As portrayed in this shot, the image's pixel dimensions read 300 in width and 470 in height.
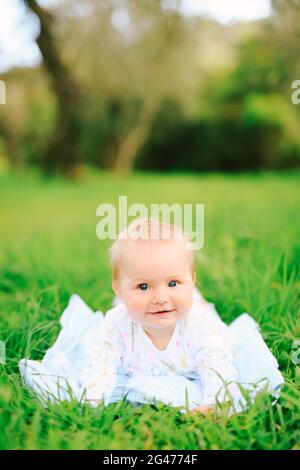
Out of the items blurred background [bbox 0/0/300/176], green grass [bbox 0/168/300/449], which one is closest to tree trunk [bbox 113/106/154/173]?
blurred background [bbox 0/0/300/176]

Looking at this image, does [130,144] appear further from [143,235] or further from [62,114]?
[143,235]

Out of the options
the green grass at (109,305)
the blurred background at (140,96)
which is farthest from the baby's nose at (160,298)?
the blurred background at (140,96)

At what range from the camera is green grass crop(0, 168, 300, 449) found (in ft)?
4.90

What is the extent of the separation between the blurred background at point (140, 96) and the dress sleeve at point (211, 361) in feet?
14.7

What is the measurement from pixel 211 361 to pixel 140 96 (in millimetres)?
11114

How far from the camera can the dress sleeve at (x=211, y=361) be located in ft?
5.47

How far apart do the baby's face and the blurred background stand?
14.4 feet

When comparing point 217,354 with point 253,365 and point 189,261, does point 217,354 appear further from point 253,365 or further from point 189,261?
point 189,261

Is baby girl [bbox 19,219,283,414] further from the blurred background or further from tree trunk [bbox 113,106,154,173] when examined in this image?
tree trunk [bbox 113,106,154,173]

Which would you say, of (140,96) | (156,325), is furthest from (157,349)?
(140,96)

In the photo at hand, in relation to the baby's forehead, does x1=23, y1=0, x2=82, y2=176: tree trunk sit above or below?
above

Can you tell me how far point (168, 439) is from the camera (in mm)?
1490

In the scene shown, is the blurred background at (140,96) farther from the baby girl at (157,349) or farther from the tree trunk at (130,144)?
the baby girl at (157,349)
